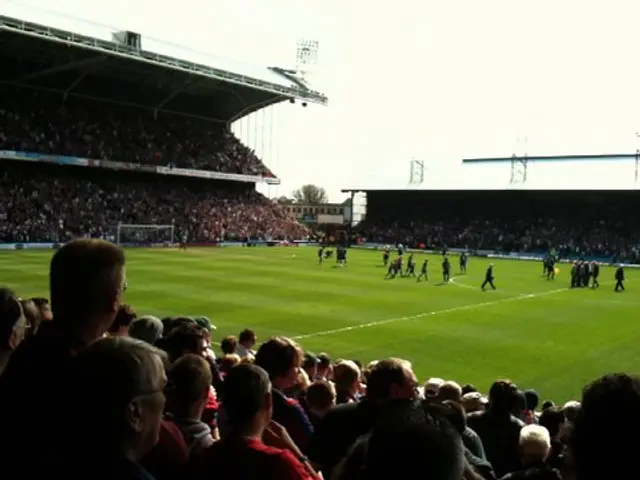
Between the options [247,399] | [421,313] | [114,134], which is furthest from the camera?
[114,134]

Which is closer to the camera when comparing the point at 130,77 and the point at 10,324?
the point at 10,324

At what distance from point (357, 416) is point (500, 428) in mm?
2737

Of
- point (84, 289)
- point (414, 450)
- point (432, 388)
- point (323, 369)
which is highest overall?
point (84, 289)

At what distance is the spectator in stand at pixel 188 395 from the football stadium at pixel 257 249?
0.23ft

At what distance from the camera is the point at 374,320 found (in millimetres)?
23141

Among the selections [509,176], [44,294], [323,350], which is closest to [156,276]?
[44,294]

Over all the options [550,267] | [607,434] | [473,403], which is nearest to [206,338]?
[473,403]

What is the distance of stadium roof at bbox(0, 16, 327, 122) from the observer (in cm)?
5205

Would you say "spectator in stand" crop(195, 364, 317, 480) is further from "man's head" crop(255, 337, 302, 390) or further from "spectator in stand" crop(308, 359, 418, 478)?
"man's head" crop(255, 337, 302, 390)

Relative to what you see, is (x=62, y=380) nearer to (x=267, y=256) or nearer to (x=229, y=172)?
(x=267, y=256)

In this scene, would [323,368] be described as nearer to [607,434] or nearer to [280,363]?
[280,363]

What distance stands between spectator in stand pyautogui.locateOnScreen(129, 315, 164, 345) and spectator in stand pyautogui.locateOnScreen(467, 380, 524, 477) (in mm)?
3838

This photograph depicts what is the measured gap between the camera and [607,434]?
2.28 meters

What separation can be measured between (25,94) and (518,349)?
5931cm
